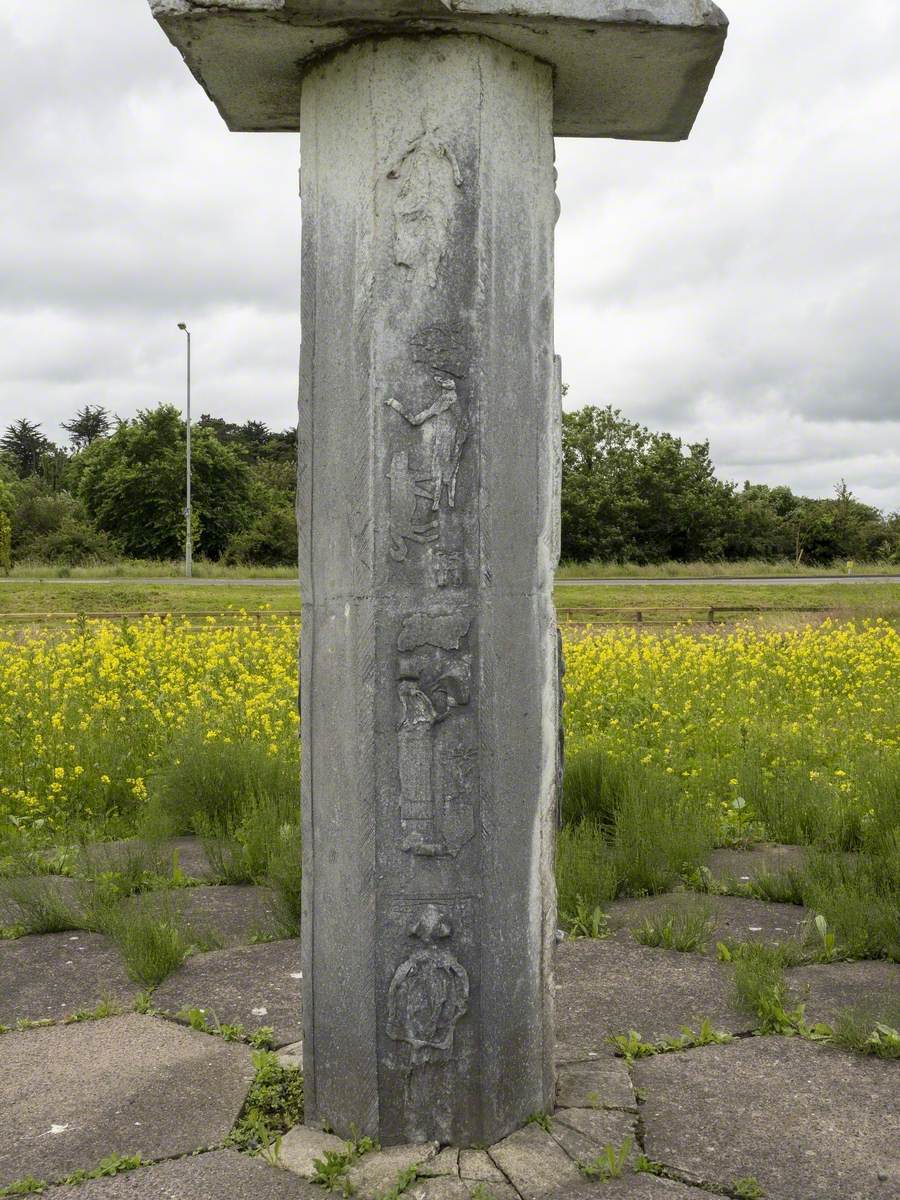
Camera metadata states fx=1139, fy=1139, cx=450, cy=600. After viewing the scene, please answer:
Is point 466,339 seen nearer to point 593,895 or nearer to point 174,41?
point 174,41

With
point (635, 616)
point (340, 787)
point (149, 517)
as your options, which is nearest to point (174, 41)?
point (340, 787)

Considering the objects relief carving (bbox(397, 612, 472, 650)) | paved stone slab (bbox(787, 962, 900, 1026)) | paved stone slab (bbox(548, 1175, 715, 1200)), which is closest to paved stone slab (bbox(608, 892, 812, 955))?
paved stone slab (bbox(787, 962, 900, 1026))

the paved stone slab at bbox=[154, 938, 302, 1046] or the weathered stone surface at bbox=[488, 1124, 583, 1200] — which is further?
the paved stone slab at bbox=[154, 938, 302, 1046]

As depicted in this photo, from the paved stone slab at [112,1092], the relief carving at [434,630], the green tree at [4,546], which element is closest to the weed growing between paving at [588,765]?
the paved stone slab at [112,1092]

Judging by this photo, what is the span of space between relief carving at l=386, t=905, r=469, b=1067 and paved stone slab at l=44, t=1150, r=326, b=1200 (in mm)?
412

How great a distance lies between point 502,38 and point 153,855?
3728mm

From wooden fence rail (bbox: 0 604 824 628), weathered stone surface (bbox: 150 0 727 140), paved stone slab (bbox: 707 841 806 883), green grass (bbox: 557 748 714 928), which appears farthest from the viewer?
wooden fence rail (bbox: 0 604 824 628)

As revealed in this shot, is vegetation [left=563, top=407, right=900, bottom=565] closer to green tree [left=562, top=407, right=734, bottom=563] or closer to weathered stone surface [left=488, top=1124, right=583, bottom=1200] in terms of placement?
green tree [left=562, top=407, right=734, bottom=563]

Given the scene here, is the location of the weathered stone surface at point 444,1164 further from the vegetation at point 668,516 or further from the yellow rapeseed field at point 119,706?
the vegetation at point 668,516

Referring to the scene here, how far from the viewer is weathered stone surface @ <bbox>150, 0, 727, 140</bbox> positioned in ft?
8.48

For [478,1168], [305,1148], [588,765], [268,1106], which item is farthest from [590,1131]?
[588,765]

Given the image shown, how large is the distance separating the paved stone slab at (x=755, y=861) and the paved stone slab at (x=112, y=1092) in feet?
8.21

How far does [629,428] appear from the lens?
4000 centimetres

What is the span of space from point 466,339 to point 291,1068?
2.08 metres
